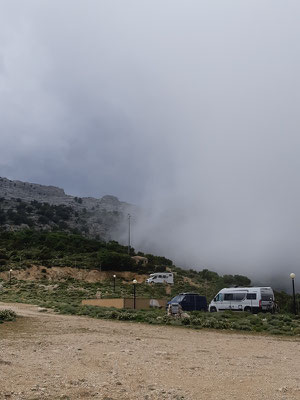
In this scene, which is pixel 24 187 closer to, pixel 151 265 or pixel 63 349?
pixel 151 265

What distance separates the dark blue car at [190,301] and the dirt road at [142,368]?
1509 centimetres

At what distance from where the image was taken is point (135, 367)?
337 inches

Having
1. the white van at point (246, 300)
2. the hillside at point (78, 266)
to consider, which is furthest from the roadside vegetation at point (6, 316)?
the hillside at point (78, 266)

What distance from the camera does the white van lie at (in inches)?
1167

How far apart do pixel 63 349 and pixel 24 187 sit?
179m

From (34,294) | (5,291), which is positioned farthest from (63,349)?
(5,291)

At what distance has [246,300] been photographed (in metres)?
30.2

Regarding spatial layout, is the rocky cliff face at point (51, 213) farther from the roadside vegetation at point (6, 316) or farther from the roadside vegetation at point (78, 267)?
the roadside vegetation at point (6, 316)

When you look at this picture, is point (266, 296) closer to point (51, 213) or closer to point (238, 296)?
point (238, 296)

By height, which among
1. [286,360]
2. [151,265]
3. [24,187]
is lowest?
[286,360]

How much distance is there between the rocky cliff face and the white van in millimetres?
89718

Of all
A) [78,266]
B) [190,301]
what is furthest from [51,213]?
[190,301]

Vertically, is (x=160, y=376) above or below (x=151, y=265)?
below

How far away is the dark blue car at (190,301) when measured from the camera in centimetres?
2972
